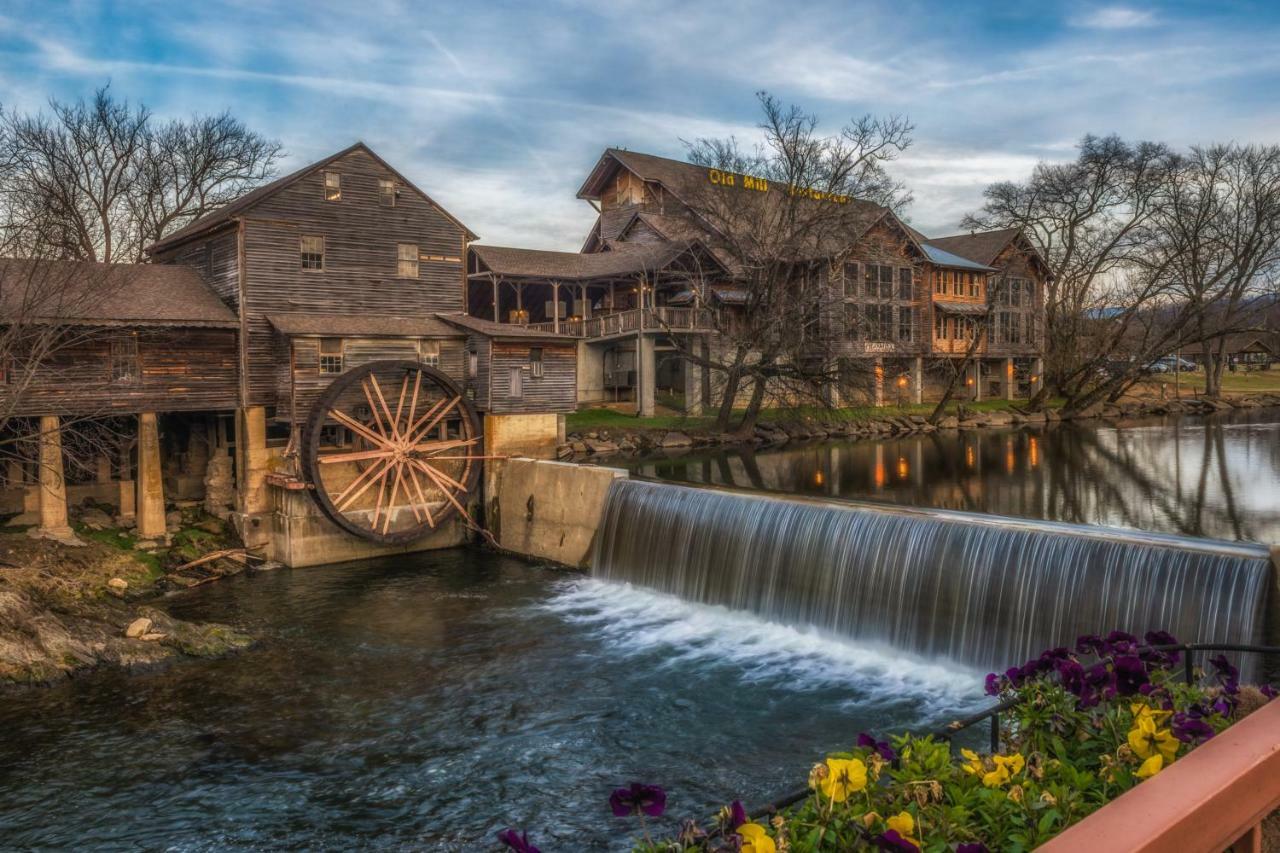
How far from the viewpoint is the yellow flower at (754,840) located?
A: 270 centimetres

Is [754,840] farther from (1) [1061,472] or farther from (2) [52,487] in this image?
(1) [1061,472]

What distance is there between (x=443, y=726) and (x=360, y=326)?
42.9 feet

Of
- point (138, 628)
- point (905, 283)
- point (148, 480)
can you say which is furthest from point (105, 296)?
point (905, 283)

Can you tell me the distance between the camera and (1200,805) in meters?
2.30

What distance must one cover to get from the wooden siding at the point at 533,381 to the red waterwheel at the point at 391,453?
0.90m

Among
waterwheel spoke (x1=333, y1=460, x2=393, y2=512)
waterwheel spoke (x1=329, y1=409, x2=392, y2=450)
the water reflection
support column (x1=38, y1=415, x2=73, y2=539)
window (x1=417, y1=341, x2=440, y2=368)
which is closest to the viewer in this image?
support column (x1=38, y1=415, x2=73, y2=539)

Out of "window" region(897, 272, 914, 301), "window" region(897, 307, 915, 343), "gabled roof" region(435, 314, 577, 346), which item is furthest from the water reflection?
"window" region(897, 272, 914, 301)

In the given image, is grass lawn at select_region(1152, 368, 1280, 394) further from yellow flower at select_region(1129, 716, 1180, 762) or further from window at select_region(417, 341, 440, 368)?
yellow flower at select_region(1129, 716, 1180, 762)

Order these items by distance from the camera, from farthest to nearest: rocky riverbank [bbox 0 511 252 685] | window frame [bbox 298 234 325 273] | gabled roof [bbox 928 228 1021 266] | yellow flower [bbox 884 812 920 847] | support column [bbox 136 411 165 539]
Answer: gabled roof [bbox 928 228 1021 266], window frame [bbox 298 234 325 273], support column [bbox 136 411 165 539], rocky riverbank [bbox 0 511 252 685], yellow flower [bbox 884 812 920 847]

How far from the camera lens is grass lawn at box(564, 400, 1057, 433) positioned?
3744 centimetres

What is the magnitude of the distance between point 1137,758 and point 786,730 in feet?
26.4

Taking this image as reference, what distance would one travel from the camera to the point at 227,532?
22.5 metres

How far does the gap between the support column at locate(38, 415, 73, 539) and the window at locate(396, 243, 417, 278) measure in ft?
27.5

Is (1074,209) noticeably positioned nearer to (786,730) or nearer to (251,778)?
(786,730)
